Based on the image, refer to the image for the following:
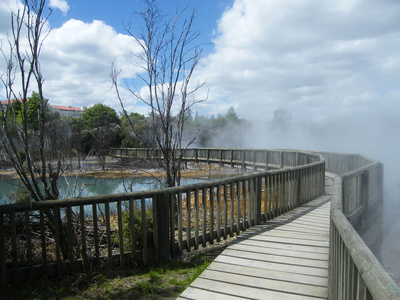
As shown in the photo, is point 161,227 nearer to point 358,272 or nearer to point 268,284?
point 268,284

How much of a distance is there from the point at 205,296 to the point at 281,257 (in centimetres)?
125

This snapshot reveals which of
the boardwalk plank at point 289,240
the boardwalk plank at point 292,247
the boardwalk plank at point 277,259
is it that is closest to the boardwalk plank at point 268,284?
the boardwalk plank at point 277,259

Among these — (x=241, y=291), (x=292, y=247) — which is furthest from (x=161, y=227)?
(x=292, y=247)

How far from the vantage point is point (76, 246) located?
3.80m

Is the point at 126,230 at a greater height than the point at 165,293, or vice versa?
the point at 126,230

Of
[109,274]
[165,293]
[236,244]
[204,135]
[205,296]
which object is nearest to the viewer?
[205,296]

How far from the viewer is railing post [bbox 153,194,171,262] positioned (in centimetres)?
372

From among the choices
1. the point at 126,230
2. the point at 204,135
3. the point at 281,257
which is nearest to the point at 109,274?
the point at 126,230

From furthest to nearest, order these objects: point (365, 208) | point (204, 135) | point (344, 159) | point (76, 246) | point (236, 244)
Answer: point (204, 135) < point (344, 159) < point (365, 208) < point (236, 244) < point (76, 246)

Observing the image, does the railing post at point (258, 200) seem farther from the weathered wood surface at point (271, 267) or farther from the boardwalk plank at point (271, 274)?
the boardwalk plank at point (271, 274)

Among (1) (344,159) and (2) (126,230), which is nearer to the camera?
(2) (126,230)

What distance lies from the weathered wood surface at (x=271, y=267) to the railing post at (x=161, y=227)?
2.15ft

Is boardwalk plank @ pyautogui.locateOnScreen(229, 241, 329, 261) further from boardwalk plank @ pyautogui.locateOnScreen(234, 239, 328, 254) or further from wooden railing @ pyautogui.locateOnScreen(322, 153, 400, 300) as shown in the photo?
wooden railing @ pyautogui.locateOnScreen(322, 153, 400, 300)

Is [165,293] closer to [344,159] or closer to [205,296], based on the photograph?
[205,296]
